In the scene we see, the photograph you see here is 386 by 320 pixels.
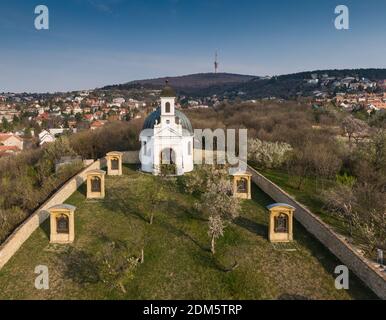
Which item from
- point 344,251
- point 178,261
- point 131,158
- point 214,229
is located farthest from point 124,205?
point 344,251

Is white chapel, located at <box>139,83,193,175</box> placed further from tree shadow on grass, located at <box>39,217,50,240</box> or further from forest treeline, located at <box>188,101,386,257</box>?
tree shadow on grass, located at <box>39,217,50,240</box>

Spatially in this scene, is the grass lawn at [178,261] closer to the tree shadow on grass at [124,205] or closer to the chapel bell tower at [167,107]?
the tree shadow on grass at [124,205]

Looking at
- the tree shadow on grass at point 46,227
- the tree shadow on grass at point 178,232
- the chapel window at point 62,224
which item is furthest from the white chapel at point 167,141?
the chapel window at point 62,224

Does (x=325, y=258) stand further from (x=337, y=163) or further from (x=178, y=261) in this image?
(x=337, y=163)

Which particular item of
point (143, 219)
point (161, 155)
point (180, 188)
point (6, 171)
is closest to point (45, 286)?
point (143, 219)

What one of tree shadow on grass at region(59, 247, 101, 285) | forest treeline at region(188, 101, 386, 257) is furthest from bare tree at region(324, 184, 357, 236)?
tree shadow on grass at region(59, 247, 101, 285)
